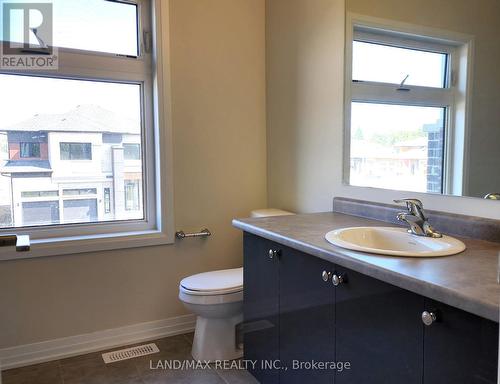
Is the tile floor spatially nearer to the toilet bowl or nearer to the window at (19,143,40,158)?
the toilet bowl

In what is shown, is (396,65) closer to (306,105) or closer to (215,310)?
(306,105)

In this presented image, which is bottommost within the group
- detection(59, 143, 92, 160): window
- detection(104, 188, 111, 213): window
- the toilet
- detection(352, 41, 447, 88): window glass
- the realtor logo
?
the toilet

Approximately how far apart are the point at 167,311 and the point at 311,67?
5.93 feet

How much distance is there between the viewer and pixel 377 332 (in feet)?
4.05

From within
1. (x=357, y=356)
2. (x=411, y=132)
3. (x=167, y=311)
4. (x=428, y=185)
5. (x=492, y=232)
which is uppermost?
(x=411, y=132)

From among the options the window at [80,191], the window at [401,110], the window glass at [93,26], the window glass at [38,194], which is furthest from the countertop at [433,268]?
the window glass at [93,26]

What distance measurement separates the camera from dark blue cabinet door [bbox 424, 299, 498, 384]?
3.03 feet

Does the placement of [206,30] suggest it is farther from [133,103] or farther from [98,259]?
[98,259]

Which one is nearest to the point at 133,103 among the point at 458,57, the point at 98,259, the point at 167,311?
the point at 98,259

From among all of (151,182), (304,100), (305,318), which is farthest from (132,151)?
(305,318)

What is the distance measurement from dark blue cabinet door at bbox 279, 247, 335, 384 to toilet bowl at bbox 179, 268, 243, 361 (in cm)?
46

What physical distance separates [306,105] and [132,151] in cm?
115

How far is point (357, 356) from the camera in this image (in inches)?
52.0

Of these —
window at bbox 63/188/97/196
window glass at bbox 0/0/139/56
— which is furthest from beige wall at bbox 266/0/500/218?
window at bbox 63/188/97/196
